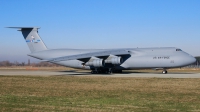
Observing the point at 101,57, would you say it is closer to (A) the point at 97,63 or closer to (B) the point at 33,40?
(A) the point at 97,63

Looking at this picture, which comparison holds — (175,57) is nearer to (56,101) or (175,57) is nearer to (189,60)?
(189,60)

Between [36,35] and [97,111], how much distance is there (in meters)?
35.7

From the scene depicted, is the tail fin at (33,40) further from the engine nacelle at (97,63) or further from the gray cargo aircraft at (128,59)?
the engine nacelle at (97,63)

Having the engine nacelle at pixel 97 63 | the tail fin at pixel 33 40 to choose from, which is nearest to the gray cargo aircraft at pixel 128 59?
the engine nacelle at pixel 97 63

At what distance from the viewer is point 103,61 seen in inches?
1475

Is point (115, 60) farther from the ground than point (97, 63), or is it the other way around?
point (115, 60)

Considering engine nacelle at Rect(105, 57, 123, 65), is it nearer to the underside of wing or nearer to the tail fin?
the underside of wing

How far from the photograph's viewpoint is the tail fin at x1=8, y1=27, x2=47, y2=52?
43500mm

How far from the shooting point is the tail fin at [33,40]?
43.5 m

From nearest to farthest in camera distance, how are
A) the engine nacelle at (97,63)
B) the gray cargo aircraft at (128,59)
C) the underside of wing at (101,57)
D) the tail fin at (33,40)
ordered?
1. the gray cargo aircraft at (128,59)
2. the engine nacelle at (97,63)
3. the underside of wing at (101,57)
4. the tail fin at (33,40)

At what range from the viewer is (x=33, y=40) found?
43.8m

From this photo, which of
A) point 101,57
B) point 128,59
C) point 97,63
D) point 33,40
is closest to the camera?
point 97,63

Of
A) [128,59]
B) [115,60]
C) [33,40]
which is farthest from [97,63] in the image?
[33,40]

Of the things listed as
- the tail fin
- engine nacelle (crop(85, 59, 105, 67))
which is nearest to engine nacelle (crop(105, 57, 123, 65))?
engine nacelle (crop(85, 59, 105, 67))
